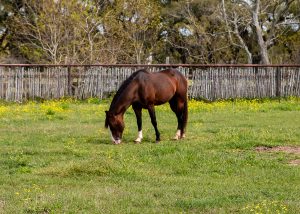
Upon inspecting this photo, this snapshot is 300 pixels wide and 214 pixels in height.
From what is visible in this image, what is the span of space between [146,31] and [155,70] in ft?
43.1

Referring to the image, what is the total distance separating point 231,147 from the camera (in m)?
11.3

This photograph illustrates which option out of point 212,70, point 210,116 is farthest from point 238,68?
point 210,116

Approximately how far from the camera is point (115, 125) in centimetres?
1241

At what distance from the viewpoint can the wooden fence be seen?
23656mm

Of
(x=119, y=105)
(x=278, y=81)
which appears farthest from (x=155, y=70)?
(x=119, y=105)

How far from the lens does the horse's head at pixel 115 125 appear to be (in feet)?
40.3

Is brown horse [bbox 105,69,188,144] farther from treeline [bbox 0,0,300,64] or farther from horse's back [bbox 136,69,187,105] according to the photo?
treeline [bbox 0,0,300,64]

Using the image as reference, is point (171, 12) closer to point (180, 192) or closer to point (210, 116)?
point (210, 116)

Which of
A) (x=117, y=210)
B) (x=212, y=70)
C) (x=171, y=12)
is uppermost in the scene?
(x=171, y=12)

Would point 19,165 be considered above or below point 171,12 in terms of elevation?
below

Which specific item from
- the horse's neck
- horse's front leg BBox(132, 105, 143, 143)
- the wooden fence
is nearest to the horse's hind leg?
horse's front leg BBox(132, 105, 143, 143)

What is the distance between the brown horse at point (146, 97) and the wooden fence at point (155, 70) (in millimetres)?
9888

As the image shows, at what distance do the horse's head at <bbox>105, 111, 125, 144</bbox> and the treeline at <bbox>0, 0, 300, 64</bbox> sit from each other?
57.3ft

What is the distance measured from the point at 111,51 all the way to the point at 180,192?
25.9 metres
